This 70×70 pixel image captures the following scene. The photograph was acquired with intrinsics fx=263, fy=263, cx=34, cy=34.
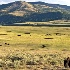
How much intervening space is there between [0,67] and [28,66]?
137 inches

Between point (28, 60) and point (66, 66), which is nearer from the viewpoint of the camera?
point (66, 66)

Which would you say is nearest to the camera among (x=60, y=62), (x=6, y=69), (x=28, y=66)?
(x=6, y=69)

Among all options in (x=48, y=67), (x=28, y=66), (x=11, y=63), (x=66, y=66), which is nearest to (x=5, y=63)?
(x=11, y=63)

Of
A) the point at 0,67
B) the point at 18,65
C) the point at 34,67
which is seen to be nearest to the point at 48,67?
the point at 34,67

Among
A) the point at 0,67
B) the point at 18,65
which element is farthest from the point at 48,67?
the point at 0,67

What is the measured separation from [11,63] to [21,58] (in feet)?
14.2

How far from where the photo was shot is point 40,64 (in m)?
32.9

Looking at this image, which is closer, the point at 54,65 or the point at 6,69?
the point at 6,69

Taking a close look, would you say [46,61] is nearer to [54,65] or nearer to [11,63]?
[54,65]

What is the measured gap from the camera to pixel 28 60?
3491 cm

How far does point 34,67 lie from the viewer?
101 ft

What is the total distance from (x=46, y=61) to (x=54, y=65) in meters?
2.49

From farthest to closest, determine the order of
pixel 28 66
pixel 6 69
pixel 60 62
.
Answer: pixel 60 62 < pixel 28 66 < pixel 6 69

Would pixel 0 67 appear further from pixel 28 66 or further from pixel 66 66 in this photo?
pixel 66 66
